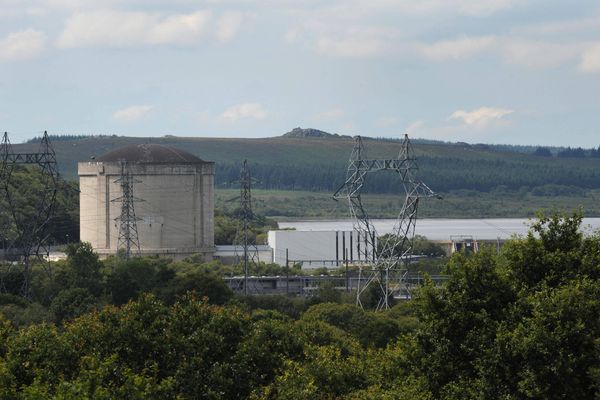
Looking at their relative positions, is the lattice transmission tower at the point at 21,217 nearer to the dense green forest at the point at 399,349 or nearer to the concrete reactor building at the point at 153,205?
the concrete reactor building at the point at 153,205

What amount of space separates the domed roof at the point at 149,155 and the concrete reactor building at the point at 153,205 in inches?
9.1

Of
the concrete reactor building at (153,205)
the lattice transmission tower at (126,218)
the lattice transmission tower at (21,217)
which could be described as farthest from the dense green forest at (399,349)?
the concrete reactor building at (153,205)

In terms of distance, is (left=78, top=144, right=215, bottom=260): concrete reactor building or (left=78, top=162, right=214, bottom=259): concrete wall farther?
(left=78, top=162, right=214, bottom=259): concrete wall

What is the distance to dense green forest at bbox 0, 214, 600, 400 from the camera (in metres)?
32.7

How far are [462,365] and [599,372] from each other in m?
3.44

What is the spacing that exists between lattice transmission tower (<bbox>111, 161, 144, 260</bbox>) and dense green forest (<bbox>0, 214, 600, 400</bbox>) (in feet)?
176

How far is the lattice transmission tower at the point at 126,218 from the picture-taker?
320 ft

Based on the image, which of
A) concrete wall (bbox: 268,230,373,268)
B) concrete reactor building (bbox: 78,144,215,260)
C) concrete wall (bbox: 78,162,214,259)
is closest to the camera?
concrete reactor building (bbox: 78,144,215,260)

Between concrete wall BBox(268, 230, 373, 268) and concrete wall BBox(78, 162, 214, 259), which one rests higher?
concrete wall BBox(78, 162, 214, 259)

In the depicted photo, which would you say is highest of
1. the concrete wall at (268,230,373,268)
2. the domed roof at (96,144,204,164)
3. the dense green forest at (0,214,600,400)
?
the domed roof at (96,144,204,164)

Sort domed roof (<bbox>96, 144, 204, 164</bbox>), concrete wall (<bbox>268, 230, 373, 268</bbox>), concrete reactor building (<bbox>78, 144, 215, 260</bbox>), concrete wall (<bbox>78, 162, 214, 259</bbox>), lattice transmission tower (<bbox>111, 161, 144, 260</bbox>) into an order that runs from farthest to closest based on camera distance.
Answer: concrete wall (<bbox>268, 230, 373, 268</bbox>) < domed roof (<bbox>96, 144, 204, 164</bbox>) < concrete wall (<bbox>78, 162, 214, 259</bbox>) < concrete reactor building (<bbox>78, 144, 215, 260</bbox>) < lattice transmission tower (<bbox>111, 161, 144, 260</bbox>)

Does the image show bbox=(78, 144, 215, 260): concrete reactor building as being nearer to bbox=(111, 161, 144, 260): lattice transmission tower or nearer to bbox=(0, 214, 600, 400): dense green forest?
bbox=(111, 161, 144, 260): lattice transmission tower

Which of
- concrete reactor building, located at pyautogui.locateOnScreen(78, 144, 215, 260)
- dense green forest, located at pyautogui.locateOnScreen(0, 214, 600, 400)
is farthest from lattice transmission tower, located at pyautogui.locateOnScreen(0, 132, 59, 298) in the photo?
dense green forest, located at pyautogui.locateOnScreen(0, 214, 600, 400)

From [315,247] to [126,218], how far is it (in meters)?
21.6
